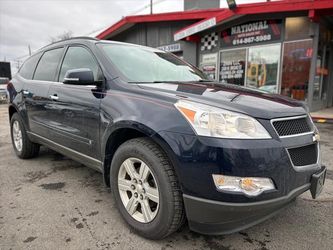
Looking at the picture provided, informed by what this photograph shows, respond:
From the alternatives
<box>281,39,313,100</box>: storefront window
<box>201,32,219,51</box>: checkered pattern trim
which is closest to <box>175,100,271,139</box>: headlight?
<box>281,39,313,100</box>: storefront window

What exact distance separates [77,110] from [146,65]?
2.94 feet

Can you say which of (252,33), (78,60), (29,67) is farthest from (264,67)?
(78,60)

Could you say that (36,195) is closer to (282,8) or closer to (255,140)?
(255,140)

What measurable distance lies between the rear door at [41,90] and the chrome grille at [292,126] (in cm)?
280

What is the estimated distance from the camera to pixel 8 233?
2.48m

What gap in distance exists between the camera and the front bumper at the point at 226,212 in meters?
1.96

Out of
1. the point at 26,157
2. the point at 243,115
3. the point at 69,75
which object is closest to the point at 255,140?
the point at 243,115

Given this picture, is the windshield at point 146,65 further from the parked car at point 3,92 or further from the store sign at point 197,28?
the parked car at point 3,92

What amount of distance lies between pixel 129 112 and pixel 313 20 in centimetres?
887

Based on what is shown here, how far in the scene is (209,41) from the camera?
1291cm

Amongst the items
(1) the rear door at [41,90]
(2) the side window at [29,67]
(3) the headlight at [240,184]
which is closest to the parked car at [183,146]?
(3) the headlight at [240,184]

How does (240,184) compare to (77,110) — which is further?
(77,110)

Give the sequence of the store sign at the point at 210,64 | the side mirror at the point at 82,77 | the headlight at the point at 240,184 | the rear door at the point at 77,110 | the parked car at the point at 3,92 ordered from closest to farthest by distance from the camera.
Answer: the headlight at the point at 240,184
the side mirror at the point at 82,77
the rear door at the point at 77,110
the store sign at the point at 210,64
the parked car at the point at 3,92

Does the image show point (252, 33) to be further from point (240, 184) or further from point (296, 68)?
point (240, 184)
